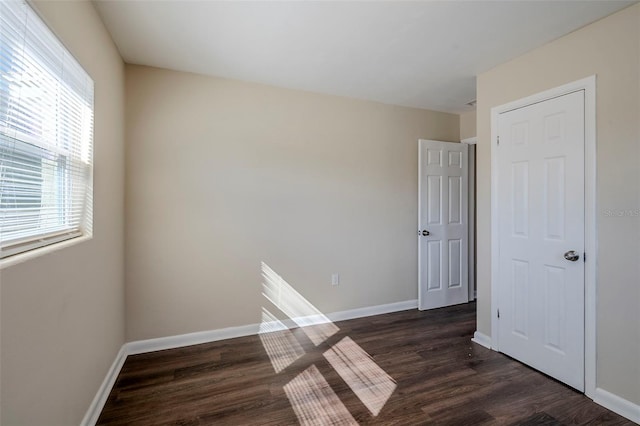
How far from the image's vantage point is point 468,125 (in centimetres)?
396

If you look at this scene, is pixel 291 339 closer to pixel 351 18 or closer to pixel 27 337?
pixel 27 337

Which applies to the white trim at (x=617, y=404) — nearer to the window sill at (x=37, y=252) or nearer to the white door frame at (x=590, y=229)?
the white door frame at (x=590, y=229)

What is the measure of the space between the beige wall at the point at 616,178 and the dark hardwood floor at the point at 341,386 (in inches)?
14.3

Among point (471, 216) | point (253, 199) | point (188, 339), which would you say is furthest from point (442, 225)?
point (188, 339)

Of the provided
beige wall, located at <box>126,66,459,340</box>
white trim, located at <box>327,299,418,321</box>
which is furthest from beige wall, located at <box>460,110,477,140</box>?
white trim, located at <box>327,299,418,321</box>

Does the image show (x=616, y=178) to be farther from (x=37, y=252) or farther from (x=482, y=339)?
(x=37, y=252)

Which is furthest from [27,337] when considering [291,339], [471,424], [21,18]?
[471,424]

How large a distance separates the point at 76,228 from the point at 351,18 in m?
2.16

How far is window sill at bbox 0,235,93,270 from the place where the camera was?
103cm

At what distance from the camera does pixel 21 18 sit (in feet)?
3.66

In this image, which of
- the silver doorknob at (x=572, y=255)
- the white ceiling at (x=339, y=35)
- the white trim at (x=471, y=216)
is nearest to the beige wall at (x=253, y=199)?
the white ceiling at (x=339, y=35)

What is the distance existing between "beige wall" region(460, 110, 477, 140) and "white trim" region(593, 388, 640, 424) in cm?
298

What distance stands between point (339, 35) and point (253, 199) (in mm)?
1653

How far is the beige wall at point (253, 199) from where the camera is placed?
264 centimetres
